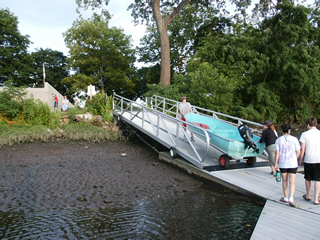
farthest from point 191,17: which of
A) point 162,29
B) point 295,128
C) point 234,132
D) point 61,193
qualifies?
point 61,193

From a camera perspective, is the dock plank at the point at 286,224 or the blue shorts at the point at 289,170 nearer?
the dock plank at the point at 286,224

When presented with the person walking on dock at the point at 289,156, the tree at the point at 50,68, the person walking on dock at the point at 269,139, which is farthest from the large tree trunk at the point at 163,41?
the tree at the point at 50,68

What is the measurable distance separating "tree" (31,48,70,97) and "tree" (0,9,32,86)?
7.42 feet

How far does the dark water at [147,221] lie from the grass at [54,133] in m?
7.55

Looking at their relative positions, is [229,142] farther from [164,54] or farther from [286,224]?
[164,54]

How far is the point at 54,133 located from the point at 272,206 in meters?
10.9

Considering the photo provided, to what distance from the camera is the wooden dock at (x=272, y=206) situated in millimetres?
4156

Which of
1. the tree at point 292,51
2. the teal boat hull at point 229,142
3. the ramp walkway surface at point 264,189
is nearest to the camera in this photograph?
the ramp walkway surface at point 264,189

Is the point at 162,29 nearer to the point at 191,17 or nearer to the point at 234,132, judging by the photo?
the point at 191,17

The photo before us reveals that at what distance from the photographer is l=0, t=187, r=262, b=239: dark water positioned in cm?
456

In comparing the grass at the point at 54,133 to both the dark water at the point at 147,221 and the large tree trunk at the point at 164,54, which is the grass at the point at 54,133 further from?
the dark water at the point at 147,221

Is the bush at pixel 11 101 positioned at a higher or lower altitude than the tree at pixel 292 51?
lower

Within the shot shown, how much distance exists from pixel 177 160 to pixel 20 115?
974 cm

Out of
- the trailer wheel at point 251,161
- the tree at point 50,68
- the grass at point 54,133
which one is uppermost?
the tree at point 50,68
